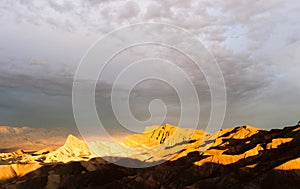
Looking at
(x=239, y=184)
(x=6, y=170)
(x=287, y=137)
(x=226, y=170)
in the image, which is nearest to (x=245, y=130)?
(x=287, y=137)

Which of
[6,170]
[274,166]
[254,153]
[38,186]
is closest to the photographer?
[274,166]

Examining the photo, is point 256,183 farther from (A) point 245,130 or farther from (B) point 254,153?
(A) point 245,130

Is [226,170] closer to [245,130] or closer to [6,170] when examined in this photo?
[245,130]

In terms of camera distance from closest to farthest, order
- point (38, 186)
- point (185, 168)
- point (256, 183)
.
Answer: point (256, 183) < point (185, 168) < point (38, 186)

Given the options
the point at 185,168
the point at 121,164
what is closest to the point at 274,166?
the point at 185,168

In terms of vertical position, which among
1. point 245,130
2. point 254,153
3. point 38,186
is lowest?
point 38,186

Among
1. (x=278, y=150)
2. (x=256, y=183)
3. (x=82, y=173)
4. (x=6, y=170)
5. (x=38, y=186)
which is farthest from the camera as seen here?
(x=6, y=170)

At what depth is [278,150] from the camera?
101 meters

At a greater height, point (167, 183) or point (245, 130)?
point (245, 130)

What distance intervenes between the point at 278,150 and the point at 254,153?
9.29m

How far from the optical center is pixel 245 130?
155500 mm

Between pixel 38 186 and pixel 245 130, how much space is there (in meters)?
97.9

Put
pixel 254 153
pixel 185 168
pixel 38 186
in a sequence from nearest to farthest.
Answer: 1. pixel 254 153
2. pixel 185 168
3. pixel 38 186

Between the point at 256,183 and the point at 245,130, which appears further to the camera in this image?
the point at 245,130
